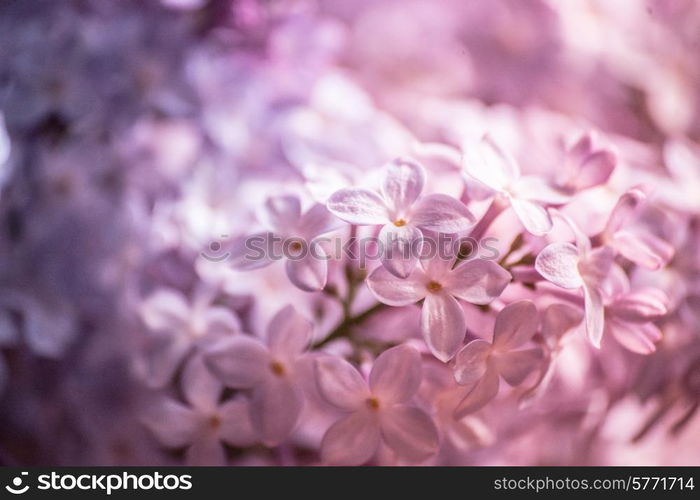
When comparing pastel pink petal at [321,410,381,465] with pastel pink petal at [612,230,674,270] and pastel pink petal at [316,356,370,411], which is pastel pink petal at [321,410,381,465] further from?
pastel pink petal at [612,230,674,270]

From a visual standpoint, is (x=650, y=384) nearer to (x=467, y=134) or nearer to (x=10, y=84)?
(x=467, y=134)

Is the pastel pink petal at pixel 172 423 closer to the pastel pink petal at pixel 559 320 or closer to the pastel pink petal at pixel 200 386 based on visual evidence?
the pastel pink petal at pixel 200 386

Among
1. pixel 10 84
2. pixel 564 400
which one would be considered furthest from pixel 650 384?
pixel 10 84

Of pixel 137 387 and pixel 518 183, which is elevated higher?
pixel 518 183
